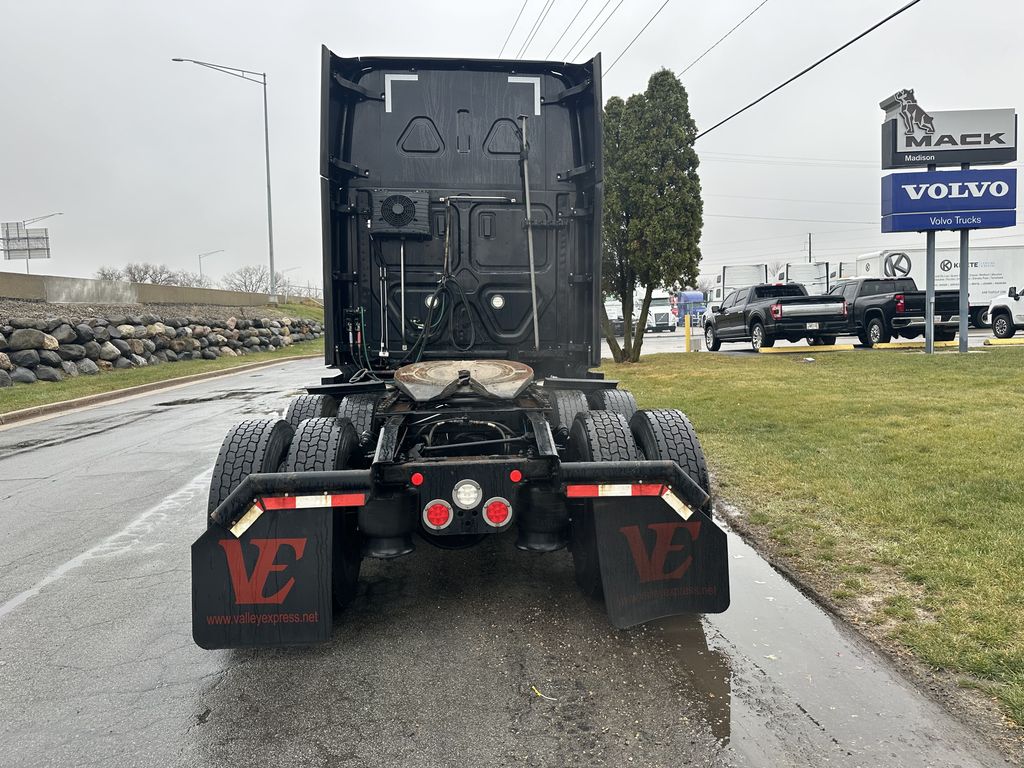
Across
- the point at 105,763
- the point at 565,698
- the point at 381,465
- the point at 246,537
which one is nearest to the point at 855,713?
the point at 565,698

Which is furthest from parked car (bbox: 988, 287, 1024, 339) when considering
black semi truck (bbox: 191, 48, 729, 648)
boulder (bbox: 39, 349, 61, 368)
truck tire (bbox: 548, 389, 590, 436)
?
boulder (bbox: 39, 349, 61, 368)

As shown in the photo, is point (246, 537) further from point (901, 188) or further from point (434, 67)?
point (901, 188)

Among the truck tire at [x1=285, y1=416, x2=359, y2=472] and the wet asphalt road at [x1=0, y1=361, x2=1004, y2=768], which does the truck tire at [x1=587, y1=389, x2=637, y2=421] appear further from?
the truck tire at [x1=285, y1=416, x2=359, y2=472]

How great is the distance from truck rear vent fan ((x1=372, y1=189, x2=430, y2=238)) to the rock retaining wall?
14.7 meters

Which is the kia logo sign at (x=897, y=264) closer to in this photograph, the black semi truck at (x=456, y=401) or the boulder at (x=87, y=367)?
the black semi truck at (x=456, y=401)

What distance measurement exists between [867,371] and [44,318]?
61.7ft

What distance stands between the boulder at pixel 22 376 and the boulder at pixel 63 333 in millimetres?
1358

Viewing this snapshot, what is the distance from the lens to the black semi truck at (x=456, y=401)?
3.31 meters

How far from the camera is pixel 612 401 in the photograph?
5.26m

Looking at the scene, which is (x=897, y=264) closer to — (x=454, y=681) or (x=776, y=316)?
(x=776, y=316)

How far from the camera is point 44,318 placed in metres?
18.5

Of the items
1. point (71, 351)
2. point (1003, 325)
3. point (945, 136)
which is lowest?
point (71, 351)

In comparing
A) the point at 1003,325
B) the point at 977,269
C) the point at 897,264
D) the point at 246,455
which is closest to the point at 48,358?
the point at 246,455

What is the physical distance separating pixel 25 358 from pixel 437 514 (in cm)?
1752
